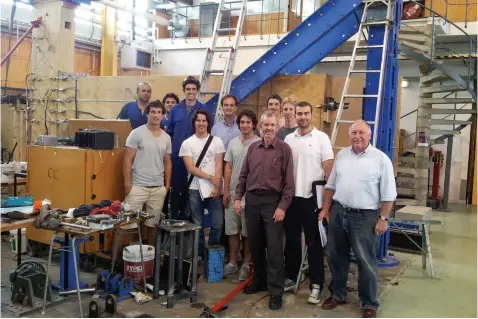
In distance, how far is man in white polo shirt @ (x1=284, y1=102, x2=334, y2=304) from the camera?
12.3ft

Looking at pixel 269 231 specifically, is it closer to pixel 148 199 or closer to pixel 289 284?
pixel 289 284

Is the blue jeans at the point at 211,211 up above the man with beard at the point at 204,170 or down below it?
below

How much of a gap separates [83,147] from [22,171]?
4.29ft

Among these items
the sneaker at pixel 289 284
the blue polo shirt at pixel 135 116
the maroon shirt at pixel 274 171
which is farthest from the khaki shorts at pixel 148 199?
the sneaker at pixel 289 284

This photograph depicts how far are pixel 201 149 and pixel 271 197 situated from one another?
1.00 m

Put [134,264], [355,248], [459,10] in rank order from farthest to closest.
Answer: [459,10], [134,264], [355,248]

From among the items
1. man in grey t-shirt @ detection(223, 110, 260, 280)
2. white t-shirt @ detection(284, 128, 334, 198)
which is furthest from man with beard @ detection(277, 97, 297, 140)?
white t-shirt @ detection(284, 128, 334, 198)

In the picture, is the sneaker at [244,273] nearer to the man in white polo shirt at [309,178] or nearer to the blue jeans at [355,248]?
the man in white polo shirt at [309,178]

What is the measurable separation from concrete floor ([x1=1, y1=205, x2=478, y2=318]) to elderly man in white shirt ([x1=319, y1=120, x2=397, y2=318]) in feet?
1.47

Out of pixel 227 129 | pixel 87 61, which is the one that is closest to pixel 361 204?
pixel 227 129

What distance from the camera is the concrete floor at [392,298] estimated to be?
3.60 m

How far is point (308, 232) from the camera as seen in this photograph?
3.81m

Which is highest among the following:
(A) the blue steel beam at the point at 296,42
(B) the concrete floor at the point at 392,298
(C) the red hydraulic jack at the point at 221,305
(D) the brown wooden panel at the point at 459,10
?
(D) the brown wooden panel at the point at 459,10

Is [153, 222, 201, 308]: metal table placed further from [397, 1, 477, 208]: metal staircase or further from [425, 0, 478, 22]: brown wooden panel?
[425, 0, 478, 22]: brown wooden panel
